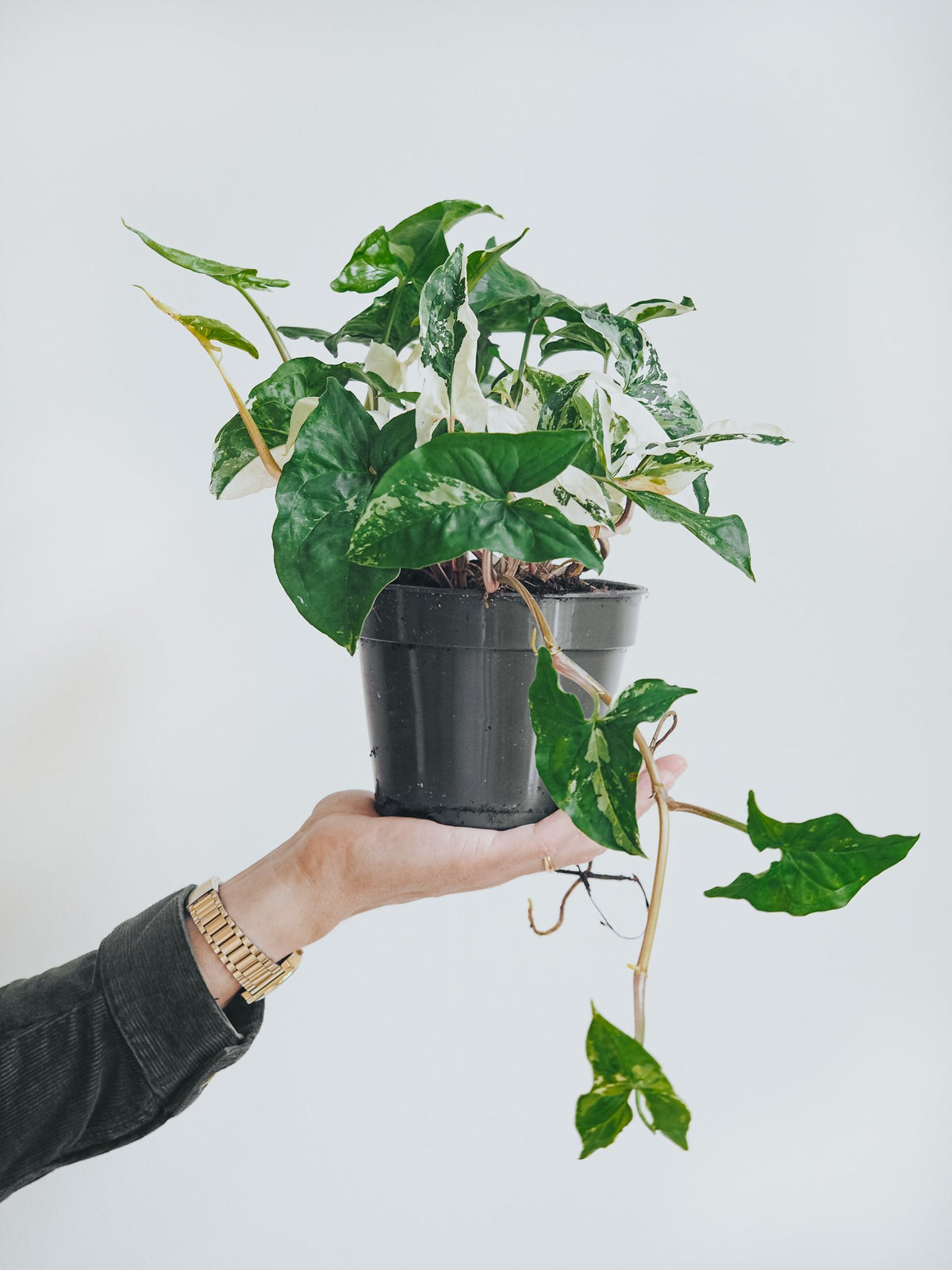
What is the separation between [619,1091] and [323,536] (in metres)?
0.36

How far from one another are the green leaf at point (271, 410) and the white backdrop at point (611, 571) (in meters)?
0.41

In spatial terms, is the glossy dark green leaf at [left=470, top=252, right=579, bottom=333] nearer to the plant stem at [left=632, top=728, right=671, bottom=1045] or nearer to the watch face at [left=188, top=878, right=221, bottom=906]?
the plant stem at [left=632, top=728, right=671, bottom=1045]

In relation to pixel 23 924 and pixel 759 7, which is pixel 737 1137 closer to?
pixel 23 924

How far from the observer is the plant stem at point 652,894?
2.00ft

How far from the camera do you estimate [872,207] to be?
123 centimetres

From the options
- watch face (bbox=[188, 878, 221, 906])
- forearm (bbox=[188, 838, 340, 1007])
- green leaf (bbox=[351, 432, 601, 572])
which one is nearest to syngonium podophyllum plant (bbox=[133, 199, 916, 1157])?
green leaf (bbox=[351, 432, 601, 572])

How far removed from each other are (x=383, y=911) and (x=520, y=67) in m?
0.98

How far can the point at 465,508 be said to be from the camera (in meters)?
0.58

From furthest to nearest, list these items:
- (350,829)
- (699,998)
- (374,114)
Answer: (699,998), (374,114), (350,829)

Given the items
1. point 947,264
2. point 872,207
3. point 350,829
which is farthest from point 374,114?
point 350,829

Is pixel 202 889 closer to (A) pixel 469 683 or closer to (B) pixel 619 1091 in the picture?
(A) pixel 469 683

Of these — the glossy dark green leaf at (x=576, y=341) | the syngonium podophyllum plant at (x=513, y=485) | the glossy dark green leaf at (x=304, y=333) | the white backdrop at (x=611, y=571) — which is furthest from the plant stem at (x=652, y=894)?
the white backdrop at (x=611, y=571)

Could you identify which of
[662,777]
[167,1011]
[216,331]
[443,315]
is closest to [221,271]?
[216,331]

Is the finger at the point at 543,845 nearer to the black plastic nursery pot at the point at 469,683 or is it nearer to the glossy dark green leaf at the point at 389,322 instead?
the black plastic nursery pot at the point at 469,683
